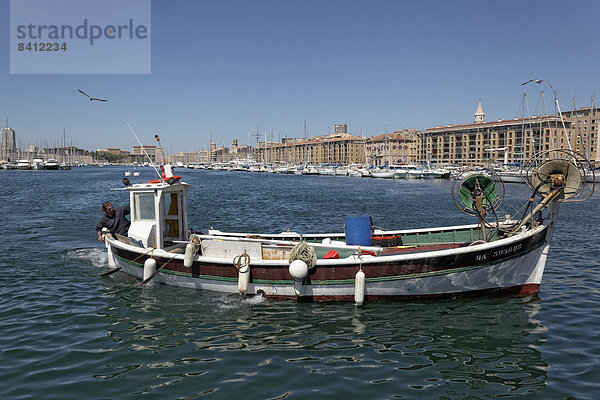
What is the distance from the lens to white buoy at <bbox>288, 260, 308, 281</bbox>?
A: 1041cm

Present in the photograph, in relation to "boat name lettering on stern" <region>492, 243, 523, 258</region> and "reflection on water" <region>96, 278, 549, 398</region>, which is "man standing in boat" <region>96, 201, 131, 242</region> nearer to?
"reflection on water" <region>96, 278, 549, 398</region>

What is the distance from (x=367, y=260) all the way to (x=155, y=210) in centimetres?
687

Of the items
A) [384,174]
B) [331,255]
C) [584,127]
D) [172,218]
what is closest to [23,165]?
[384,174]

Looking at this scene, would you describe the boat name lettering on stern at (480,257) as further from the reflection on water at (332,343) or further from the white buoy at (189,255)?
the white buoy at (189,255)

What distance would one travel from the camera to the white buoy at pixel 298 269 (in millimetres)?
10414

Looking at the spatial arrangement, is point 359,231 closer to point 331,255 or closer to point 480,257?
point 331,255

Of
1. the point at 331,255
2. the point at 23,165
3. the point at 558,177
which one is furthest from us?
the point at 23,165

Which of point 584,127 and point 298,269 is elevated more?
point 584,127

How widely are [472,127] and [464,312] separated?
541 feet

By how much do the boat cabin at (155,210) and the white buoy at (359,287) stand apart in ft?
20.5

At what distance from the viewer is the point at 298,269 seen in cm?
1042

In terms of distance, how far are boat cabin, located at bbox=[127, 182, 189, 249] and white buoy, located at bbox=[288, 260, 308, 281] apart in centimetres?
477

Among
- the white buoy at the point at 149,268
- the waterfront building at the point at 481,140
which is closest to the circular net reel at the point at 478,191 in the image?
the white buoy at the point at 149,268

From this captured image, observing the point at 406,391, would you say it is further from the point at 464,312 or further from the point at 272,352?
the point at 464,312
